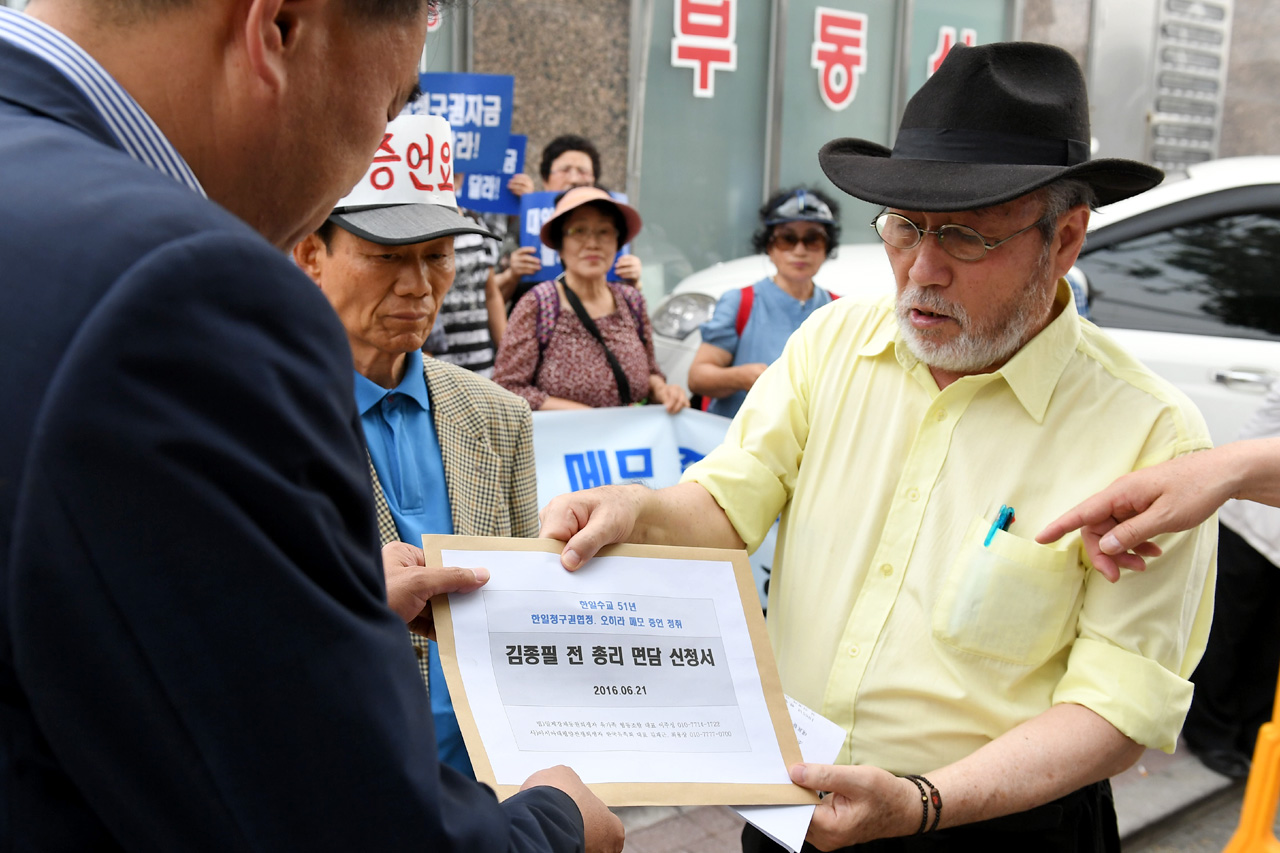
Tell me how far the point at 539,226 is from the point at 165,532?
4.66 meters

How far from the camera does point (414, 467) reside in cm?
225

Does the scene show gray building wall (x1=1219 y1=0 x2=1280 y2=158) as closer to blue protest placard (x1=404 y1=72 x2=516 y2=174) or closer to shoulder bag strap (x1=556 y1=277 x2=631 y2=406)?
blue protest placard (x1=404 y1=72 x2=516 y2=174)

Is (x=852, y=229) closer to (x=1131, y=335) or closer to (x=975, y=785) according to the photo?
(x=1131, y=335)

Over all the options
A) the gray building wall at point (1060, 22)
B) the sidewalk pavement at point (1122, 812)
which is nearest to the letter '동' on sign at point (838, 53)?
the gray building wall at point (1060, 22)

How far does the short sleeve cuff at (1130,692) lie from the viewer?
5.31ft

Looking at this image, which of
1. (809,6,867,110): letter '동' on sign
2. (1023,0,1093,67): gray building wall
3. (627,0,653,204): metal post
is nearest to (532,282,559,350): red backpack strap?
(627,0,653,204): metal post

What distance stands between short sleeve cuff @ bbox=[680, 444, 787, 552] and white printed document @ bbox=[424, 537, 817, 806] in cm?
36

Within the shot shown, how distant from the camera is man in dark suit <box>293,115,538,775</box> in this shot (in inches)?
88.5

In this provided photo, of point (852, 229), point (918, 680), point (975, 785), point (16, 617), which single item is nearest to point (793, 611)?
point (918, 680)

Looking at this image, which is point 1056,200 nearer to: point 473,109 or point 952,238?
point 952,238

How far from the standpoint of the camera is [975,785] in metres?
1.58

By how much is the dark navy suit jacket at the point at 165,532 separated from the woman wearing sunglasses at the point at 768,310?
3890mm

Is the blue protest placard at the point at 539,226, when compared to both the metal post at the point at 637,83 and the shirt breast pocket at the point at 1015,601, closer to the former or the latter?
the metal post at the point at 637,83

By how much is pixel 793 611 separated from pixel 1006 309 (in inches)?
26.6
